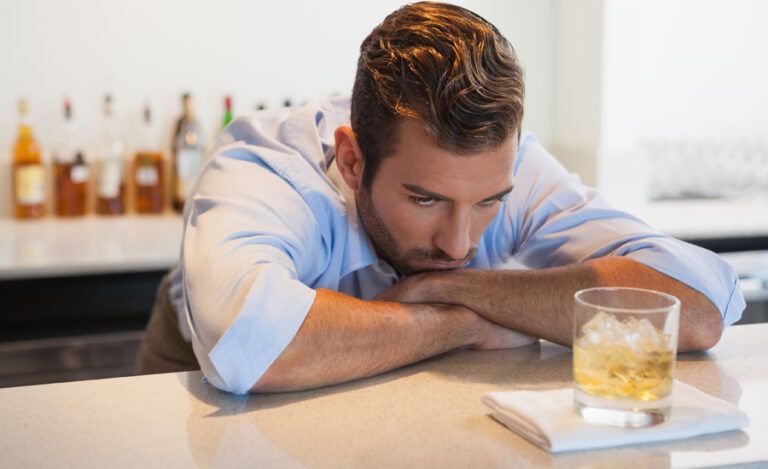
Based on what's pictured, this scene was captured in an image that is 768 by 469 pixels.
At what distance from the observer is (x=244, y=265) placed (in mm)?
1378

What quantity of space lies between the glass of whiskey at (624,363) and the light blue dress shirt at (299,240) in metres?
0.40

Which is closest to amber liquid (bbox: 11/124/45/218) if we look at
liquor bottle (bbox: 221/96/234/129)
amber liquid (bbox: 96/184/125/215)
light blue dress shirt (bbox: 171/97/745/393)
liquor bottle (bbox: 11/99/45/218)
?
liquor bottle (bbox: 11/99/45/218)

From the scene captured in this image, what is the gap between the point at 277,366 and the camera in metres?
1.29

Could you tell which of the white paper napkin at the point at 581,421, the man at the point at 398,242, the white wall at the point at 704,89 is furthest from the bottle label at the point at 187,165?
the white paper napkin at the point at 581,421

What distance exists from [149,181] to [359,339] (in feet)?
6.66

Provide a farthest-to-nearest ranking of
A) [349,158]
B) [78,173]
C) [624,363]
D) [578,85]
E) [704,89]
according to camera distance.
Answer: [704,89]
[578,85]
[78,173]
[349,158]
[624,363]

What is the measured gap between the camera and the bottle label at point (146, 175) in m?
3.22

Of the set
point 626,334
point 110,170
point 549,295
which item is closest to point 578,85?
point 110,170

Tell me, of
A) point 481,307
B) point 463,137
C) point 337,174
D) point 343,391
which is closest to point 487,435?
point 343,391

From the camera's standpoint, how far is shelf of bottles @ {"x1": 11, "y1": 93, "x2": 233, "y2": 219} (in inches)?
123

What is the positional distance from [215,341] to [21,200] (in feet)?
6.54

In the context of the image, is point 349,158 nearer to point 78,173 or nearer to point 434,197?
point 434,197

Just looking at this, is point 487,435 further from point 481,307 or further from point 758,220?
point 758,220

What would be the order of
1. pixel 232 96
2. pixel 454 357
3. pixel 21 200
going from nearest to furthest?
pixel 454 357
pixel 21 200
pixel 232 96
